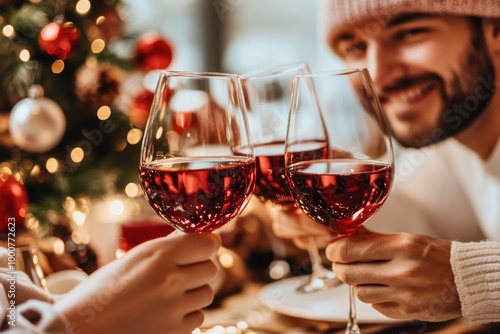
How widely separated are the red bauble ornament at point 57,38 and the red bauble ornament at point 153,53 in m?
0.29

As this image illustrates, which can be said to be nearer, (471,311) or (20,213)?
(471,311)

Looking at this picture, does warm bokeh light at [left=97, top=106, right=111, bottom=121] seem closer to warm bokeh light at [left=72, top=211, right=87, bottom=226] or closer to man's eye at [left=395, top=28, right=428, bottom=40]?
warm bokeh light at [left=72, top=211, right=87, bottom=226]

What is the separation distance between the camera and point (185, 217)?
595 mm

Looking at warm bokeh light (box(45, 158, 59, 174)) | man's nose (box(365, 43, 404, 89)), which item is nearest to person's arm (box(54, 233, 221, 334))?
man's nose (box(365, 43, 404, 89))

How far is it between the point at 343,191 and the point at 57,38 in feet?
2.70

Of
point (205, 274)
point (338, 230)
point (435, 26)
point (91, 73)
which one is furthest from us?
point (91, 73)

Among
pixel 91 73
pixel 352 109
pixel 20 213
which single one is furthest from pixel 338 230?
pixel 91 73

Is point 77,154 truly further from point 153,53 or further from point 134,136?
point 153,53

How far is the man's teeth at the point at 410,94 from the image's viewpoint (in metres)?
1.28

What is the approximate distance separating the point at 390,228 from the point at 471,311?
610 mm

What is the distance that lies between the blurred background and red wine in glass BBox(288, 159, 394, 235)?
→ 1.30 feet

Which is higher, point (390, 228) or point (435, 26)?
point (435, 26)

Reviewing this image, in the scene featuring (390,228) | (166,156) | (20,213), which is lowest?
(390,228)

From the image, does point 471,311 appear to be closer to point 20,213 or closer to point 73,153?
point 20,213
